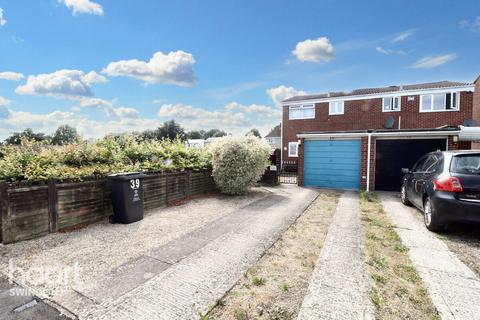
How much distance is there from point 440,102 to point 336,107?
6.58 meters

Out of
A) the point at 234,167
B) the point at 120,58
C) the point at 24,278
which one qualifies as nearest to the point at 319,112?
the point at 234,167

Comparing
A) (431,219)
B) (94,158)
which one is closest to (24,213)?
(94,158)

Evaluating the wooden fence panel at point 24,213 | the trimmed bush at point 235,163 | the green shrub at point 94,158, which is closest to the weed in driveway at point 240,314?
the wooden fence panel at point 24,213

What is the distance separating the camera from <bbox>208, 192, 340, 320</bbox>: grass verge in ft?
7.61

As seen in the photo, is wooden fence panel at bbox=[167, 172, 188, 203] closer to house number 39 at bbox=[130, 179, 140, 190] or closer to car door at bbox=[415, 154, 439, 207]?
house number 39 at bbox=[130, 179, 140, 190]

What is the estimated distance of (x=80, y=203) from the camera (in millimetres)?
4910

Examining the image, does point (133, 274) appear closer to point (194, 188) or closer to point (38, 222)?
point (38, 222)

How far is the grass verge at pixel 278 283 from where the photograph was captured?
2318 mm

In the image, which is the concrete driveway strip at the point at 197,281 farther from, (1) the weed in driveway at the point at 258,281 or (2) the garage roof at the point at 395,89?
(2) the garage roof at the point at 395,89

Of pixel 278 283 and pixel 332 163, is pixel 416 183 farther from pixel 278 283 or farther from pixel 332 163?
pixel 278 283

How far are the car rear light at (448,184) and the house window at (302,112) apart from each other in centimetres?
1586

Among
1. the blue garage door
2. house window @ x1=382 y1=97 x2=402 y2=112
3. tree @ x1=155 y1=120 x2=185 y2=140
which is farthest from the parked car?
tree @ x1=155 y1=120 x2=185 y2=140

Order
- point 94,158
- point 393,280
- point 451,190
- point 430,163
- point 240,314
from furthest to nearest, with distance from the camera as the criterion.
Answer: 1. point 94,158
2. point 430,163
3. point 451,190
4. point 393,280
5. point 240,314

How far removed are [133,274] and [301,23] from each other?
11188 mm
